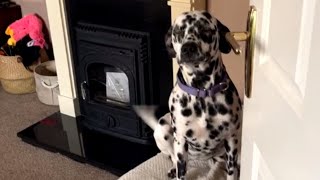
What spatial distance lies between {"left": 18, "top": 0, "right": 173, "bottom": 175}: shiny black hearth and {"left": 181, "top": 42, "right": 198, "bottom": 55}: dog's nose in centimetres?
84

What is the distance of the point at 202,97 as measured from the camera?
1.55 metres

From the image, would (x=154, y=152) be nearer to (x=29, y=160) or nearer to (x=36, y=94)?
(x=29, y=160)

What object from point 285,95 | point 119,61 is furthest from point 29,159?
point 285,95

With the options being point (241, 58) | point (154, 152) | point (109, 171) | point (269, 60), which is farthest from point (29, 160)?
point (269, 60)

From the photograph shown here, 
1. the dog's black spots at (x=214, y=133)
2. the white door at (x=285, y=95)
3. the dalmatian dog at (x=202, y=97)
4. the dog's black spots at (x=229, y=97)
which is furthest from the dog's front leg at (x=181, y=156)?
the white door at (x=285, y=95)

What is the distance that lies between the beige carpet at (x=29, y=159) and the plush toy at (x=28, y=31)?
489mm

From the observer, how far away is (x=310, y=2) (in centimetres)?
66

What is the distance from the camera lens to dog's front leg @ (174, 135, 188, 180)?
65.5 inches

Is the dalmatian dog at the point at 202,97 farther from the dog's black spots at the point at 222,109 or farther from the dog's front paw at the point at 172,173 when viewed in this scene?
the dog's front paw at the point at 172,173

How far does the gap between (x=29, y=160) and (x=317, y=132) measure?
2155 mm

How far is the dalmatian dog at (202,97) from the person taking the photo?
58.7 inches

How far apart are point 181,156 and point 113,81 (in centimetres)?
104

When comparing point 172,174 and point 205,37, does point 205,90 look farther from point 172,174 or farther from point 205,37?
point 172,174

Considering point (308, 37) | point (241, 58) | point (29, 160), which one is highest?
point (308, 37)
